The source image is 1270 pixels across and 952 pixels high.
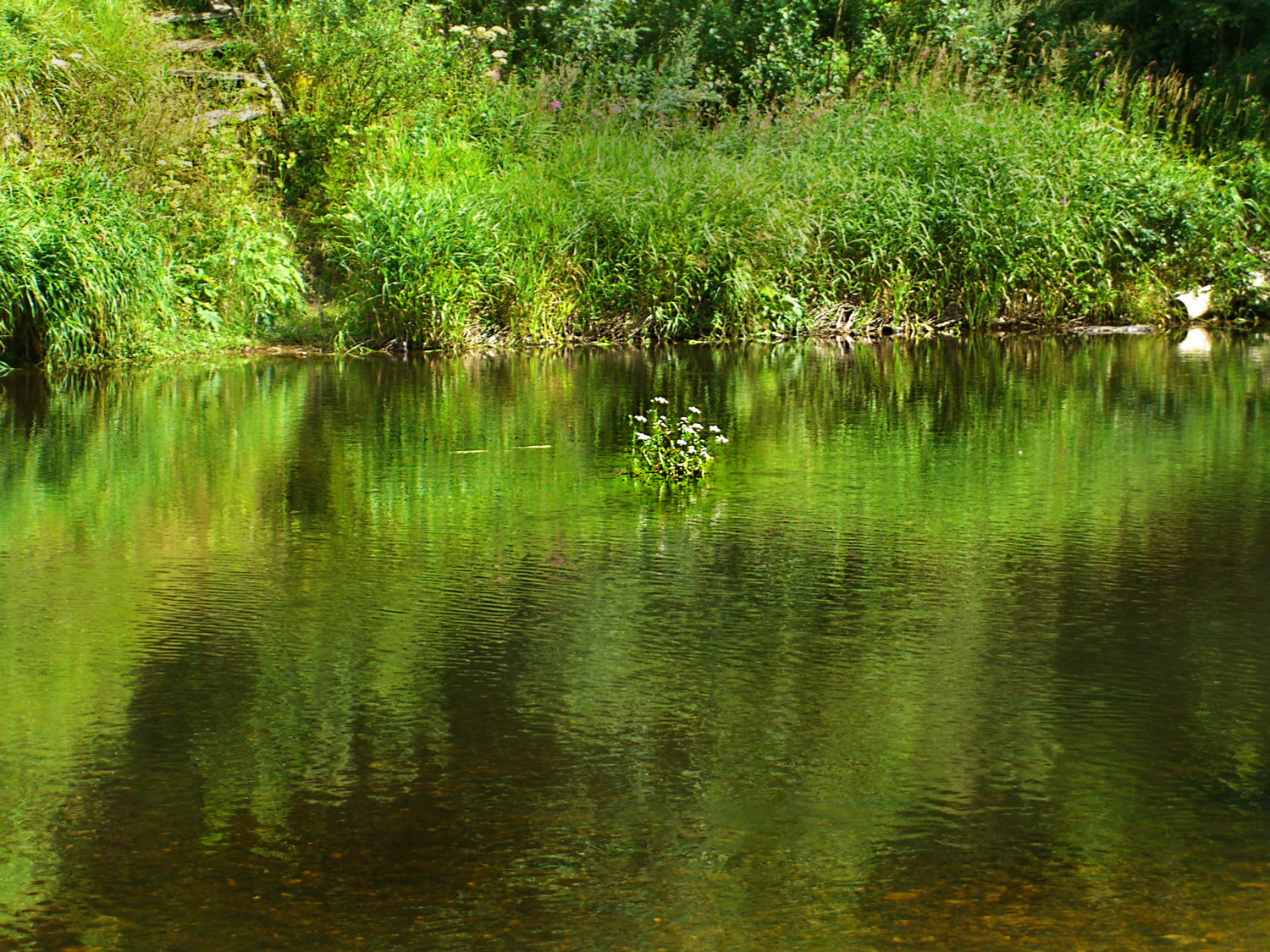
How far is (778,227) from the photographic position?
15875 mm

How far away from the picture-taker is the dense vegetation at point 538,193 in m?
14.8

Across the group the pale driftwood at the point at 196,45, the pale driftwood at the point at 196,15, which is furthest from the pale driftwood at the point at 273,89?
the pale driftwood at the point at 196,15

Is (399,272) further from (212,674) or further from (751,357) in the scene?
(212,674)

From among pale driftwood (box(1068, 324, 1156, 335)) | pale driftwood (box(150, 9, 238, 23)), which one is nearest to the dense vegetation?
pale driftwood (box(1068, 324, 1156, 335))

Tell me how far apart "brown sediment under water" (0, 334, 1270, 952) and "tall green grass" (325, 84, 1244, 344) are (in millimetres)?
6529

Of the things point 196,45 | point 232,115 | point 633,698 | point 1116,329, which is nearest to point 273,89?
point 232,115

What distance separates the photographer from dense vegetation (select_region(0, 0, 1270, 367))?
14812mm

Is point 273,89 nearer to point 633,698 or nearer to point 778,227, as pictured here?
point 778,227

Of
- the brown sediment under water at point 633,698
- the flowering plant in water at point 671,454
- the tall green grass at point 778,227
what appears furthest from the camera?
the tall green grass at point 778,227

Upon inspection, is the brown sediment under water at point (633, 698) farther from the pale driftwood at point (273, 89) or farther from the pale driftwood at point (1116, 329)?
the pale driftwood at point (273, 89)

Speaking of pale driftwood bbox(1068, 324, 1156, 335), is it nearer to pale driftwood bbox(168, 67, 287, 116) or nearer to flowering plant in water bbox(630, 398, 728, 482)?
flowering plant in water bbox(630, 398, 728, 482)

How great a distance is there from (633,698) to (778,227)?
11.9 m

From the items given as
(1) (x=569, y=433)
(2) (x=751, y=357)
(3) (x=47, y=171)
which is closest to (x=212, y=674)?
(1) (x=569, y=433)

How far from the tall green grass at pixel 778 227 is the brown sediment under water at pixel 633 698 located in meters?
6.53
